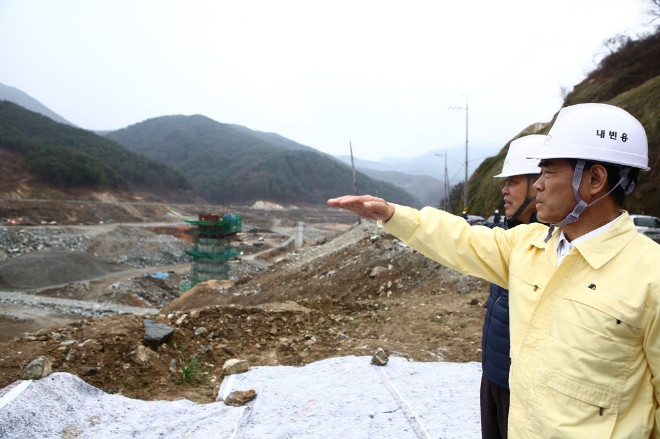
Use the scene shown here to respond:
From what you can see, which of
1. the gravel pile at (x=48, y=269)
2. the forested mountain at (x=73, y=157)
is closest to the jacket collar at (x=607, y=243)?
the gravel pile at (x=48, y=269)

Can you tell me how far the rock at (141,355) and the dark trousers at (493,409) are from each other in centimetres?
340

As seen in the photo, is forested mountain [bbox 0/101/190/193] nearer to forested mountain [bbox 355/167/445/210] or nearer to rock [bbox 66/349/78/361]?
rock [bbox 66/349/78/361]

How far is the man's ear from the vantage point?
1.33 m

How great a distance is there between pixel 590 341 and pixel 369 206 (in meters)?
0.92

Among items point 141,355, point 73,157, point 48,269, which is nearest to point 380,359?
point 141,355

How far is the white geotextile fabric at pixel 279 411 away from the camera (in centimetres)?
296

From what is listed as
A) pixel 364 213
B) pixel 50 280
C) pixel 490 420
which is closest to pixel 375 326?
pixel 490 420

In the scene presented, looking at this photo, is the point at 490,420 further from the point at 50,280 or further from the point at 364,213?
the point at 50,280

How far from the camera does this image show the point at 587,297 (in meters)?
1.22

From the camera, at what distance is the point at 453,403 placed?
133 inches

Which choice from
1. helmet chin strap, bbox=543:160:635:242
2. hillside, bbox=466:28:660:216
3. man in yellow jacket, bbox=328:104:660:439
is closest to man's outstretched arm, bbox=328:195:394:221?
man in yellow jacket, bbox=328:104:660:439

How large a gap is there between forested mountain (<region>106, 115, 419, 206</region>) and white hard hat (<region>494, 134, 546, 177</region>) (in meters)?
83.3

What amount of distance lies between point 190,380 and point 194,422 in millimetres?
1040

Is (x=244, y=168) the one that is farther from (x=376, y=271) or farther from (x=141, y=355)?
(x=141, y=355)
